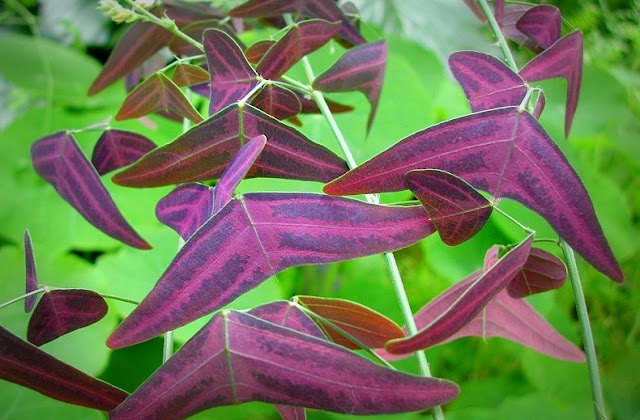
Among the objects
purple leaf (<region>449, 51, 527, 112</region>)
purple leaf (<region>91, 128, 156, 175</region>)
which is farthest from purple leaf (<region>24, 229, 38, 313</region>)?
purple leaf (<region>449, 51, 527, 112</region>)

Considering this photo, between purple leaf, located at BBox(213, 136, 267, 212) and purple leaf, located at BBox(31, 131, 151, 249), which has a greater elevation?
purple leaf, located at BBox(213, 136, 267, 212)

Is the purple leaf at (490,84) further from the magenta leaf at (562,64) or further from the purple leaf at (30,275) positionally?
the purple leaf at (30,275)

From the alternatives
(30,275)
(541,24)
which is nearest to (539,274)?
(541,24)

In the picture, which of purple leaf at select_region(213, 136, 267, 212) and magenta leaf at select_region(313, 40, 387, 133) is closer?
purple leaf at select_region(213, 136, 267, 212)

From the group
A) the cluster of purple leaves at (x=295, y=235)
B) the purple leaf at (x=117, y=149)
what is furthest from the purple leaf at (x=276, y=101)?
the purple leaf at (x=117, y=149)

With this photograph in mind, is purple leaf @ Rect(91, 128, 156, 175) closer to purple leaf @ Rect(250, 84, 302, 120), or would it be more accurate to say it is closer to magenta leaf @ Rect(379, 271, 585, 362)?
purple leaf @ Rect(250, 84, 302, 120)

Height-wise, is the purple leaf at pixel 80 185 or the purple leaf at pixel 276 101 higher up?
the purple leaf at pixel 276 101

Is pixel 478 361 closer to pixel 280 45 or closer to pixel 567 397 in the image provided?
pixel 567 397
